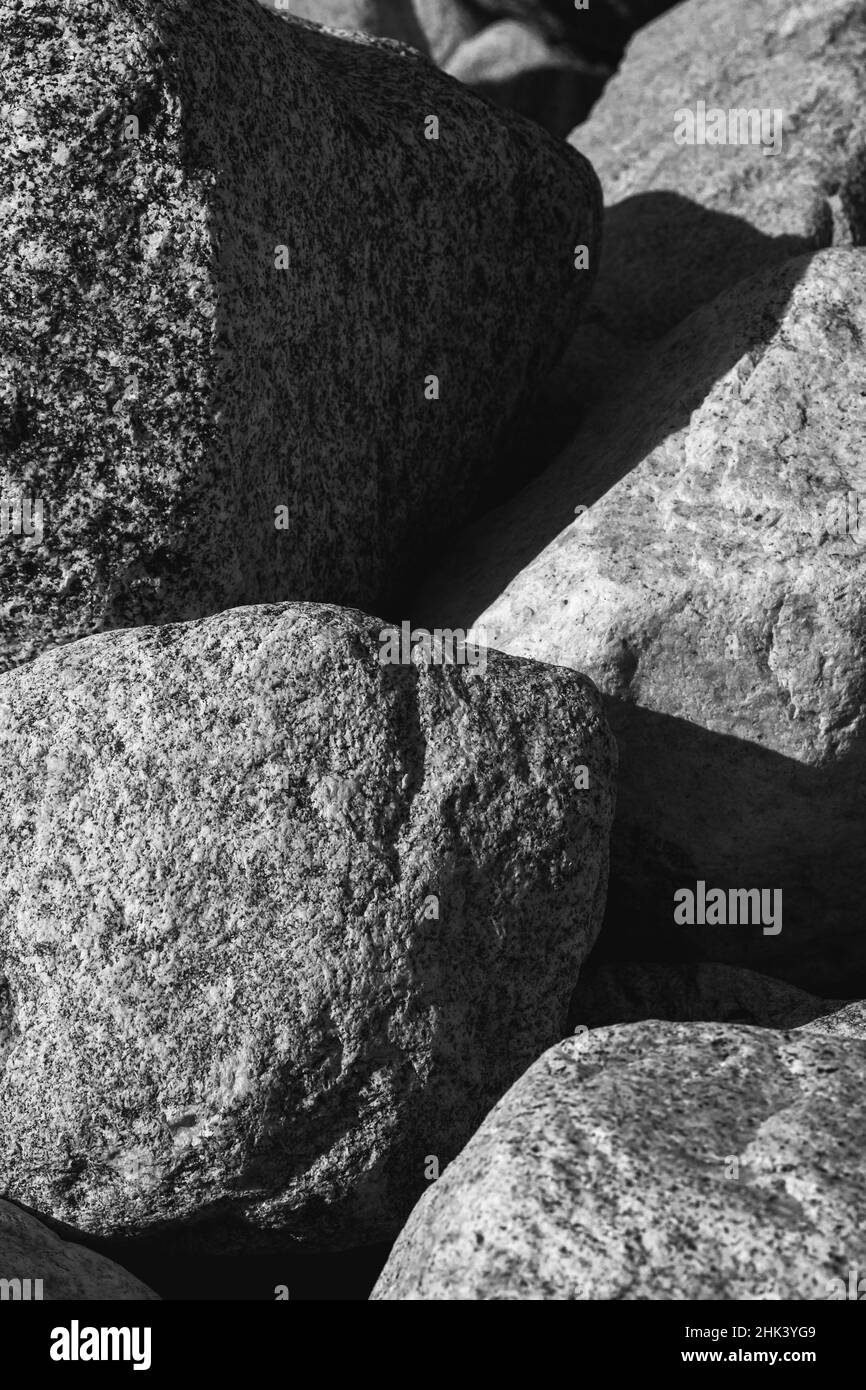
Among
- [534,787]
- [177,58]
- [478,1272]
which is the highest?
[177,58]

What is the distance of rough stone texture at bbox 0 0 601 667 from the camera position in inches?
170

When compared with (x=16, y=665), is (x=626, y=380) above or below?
above

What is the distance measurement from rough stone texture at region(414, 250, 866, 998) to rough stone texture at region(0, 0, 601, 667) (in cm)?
74

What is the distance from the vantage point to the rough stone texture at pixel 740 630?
472 centimetres

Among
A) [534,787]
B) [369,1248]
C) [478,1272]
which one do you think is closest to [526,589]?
[534,787]

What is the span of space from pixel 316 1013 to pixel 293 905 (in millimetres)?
272

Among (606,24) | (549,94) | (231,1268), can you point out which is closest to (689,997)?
(231,1268)

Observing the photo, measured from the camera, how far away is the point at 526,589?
502cm

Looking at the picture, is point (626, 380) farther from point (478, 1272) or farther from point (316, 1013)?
point (478, 1272)

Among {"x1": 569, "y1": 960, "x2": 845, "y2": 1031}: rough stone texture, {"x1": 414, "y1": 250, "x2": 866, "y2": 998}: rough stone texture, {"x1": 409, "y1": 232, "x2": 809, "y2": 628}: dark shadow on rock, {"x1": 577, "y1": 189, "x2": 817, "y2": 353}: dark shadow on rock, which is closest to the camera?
{"x1": 414, "y1": 250, "x2": 866, "y2": 998}: rough stone texture

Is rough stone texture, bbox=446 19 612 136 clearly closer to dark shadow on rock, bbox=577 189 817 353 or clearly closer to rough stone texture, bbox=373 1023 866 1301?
dark shadow on rock, bbox=577 189 817 353

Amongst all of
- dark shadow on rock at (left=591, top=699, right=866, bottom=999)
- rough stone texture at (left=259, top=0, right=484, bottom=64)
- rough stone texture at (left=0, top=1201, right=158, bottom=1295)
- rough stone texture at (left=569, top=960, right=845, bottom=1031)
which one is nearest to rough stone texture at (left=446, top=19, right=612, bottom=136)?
rough stone texture at (left=259, top=0, right=484, bottom=64)

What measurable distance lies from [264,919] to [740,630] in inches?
67.3

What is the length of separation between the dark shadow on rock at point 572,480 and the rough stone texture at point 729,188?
0.21 meters
